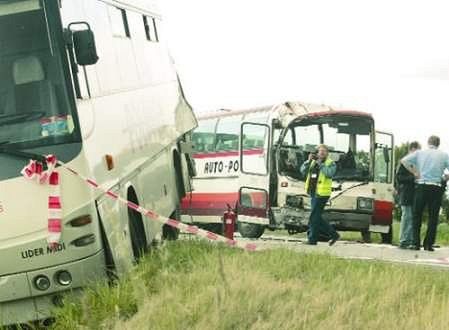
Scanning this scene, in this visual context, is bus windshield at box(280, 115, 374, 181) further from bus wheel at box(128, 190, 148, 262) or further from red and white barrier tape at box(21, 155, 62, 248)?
red and white barrier tape at box(21, 155, 62, 248)

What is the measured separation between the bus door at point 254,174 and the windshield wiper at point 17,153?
596 inches

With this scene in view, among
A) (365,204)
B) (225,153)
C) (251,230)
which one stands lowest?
(251,230)

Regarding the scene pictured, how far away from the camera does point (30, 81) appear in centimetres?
925

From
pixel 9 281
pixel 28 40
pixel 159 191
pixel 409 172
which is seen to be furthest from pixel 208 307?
pixel 409 172

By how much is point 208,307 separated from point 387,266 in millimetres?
3623

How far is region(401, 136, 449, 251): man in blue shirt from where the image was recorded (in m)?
16.8

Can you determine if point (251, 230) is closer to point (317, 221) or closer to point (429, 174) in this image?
point (317, 221)

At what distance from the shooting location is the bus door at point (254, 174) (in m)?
24.3

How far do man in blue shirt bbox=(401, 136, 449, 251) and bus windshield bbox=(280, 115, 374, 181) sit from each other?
607cm

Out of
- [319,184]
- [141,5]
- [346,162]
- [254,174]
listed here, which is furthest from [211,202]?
[141,5]

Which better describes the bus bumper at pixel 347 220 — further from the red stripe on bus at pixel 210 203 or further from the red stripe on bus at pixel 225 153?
the red stripe on bus at pixel 210 203

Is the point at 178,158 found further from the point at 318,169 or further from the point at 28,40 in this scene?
the point at 28,40

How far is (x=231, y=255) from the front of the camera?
11453 millimetres

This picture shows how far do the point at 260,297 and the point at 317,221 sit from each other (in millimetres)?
10744
